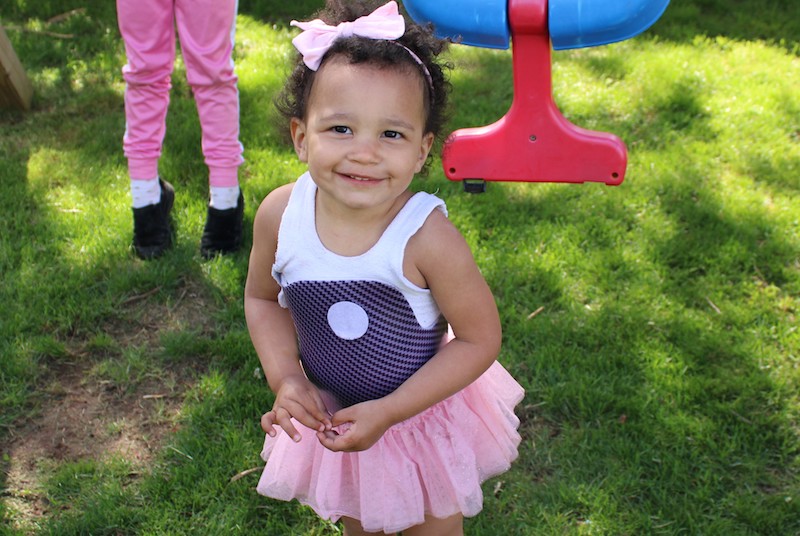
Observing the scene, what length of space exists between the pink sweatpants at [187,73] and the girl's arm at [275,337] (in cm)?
127

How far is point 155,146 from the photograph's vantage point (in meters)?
3.07

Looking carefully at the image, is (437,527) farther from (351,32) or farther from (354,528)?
(351,32)

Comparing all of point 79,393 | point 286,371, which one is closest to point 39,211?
point 79,393

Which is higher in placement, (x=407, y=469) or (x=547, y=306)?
(x=407, y=469)

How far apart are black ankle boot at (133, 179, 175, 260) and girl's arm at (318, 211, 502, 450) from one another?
1.66 meters

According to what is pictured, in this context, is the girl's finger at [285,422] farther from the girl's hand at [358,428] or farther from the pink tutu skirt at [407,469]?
the pink tutu skirt at [407,469]

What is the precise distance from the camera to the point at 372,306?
169 centimetres

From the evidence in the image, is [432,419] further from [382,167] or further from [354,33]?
[354,33]

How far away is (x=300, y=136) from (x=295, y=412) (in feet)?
1.63

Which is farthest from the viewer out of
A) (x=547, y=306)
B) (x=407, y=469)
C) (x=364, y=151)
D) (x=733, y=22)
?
(x=733, y=22)

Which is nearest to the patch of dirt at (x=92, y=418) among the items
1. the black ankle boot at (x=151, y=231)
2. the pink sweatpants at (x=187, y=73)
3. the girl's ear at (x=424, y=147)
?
the black ankle boot at (x=151, y=231)

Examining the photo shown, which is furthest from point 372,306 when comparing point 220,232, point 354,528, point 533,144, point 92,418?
point 220,232

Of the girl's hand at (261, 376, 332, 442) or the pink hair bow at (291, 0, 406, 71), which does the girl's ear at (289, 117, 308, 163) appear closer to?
the pink hair bow at (291, 0, 406, 71)

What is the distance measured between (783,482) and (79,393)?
6.22 ft
